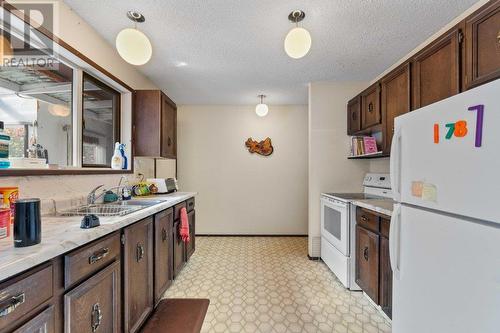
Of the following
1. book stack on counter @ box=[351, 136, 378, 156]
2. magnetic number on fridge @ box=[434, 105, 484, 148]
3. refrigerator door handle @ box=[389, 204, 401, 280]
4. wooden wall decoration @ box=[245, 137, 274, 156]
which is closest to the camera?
magnetic number on fridge @ box=[434, 105, 484, 148]

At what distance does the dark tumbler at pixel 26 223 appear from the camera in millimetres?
920

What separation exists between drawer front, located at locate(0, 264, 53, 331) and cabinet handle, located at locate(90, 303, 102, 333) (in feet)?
1.11

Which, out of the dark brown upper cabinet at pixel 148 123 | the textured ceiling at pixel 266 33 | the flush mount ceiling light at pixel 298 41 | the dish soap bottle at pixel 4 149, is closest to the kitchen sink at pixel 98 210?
the dish soap bottle at pixel 4 149

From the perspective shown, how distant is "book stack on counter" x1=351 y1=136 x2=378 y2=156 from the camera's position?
2.76m

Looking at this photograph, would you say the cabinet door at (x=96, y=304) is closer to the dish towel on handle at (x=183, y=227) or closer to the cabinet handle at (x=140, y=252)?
the cabinet handle at (x=140, y=252)

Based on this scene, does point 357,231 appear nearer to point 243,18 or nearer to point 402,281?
point 402,281

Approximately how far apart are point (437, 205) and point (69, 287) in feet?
5.58

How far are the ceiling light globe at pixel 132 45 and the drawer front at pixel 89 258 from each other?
1214mm

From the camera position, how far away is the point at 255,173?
14.3 ft

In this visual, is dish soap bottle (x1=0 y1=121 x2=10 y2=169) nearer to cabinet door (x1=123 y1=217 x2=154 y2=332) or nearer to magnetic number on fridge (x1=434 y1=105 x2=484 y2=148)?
cabinet door (x1=123 y1=217 x2=154 y2=332)

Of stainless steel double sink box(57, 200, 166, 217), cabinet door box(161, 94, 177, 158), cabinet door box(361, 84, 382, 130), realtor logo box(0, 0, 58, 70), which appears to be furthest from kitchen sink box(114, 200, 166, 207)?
cabinet door box(361, 84, 382, 130)

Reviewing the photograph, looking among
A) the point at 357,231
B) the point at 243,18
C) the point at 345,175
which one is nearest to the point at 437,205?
the point at 357,231

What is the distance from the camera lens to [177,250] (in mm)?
2543

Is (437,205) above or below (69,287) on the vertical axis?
above
